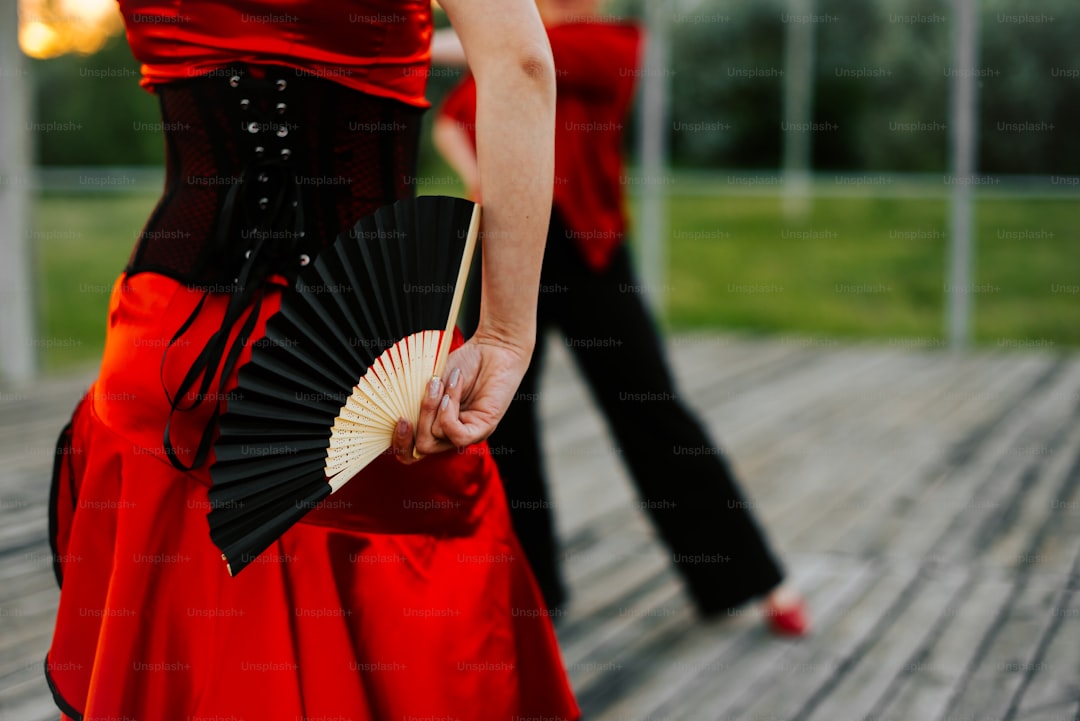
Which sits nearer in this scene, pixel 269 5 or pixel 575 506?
pixel 269 5

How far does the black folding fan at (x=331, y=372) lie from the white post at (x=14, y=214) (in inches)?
206

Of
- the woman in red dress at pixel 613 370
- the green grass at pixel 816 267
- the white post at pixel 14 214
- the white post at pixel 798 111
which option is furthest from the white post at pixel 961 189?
the white post at pixel 14 214

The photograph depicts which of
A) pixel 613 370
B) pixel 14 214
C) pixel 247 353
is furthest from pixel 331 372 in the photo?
pixel 14 214

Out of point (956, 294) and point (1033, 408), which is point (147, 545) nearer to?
point (1033, 408)

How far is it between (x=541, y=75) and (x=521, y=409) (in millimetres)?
1658

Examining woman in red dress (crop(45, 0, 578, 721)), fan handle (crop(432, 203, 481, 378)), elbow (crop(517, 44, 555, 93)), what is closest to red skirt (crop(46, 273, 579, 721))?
woman in red dress (crop(45, 0, 578, 721))

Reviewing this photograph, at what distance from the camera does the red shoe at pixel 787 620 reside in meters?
2.89

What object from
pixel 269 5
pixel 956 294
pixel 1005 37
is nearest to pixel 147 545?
pixel 269 5

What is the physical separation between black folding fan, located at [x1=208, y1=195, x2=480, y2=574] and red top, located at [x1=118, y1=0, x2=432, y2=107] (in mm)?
190

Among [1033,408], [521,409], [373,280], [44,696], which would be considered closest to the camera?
[373,280]

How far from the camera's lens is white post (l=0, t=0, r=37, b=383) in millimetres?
5648

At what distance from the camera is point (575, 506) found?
4023 millimetres

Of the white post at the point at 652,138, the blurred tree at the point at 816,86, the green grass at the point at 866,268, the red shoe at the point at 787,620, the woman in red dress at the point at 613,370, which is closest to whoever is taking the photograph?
the woman in red dress at the point at 613,370

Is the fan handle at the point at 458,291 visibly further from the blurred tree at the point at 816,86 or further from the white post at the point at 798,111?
the white post at the point at 798,111
